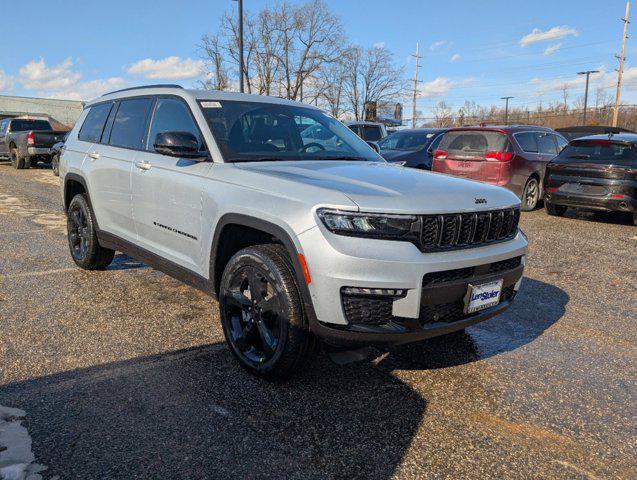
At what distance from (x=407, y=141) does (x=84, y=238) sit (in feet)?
30.4

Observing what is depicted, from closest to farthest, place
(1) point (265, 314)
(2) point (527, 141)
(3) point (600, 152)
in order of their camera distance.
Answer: (1) point (265, 314), (3) point (600, 152), (2) point (527, 141)

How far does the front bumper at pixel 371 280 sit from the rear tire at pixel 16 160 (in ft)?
63.6

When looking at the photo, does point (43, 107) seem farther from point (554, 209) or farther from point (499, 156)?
point (554, 209)

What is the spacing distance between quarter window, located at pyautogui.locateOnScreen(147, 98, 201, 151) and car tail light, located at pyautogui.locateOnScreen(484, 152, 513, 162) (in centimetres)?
758

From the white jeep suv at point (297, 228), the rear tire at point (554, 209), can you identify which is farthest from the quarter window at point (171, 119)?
the rear tire at point (554, 209)

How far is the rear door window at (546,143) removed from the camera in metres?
11.3

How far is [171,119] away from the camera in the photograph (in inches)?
167

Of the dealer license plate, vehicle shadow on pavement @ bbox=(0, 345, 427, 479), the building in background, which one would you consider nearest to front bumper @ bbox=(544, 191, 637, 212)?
the dealer license plate

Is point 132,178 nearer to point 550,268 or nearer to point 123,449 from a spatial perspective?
point 123,449

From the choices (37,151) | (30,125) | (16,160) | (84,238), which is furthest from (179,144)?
(30,125)

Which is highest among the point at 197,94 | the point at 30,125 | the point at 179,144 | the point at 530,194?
the point at 197,94

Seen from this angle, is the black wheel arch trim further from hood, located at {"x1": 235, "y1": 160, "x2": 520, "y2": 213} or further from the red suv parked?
the red suv parked

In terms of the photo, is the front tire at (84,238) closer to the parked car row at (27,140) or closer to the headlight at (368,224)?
the headlight at (368,224)

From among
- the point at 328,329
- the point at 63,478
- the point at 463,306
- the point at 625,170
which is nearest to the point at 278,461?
the point at 328,329
